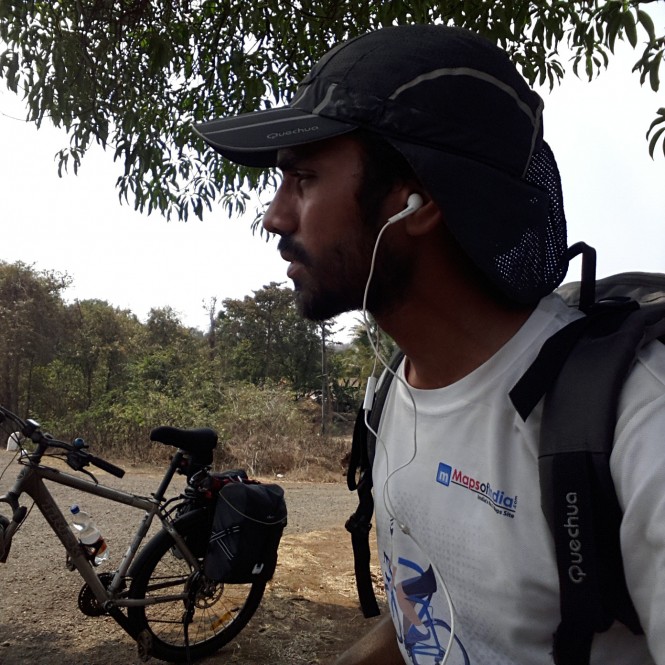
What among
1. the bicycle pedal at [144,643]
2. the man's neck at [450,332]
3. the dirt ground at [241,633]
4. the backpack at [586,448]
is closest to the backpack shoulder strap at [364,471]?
the man's neck at [450,332]

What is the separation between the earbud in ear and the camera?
1217 mm

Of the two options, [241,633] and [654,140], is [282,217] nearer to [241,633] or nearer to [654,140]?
[654,140]

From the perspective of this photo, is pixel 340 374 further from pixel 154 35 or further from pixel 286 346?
pixel 154 35

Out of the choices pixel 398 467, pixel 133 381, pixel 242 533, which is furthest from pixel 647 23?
pixel 133 381

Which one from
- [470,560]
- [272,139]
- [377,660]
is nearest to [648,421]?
[470,560]

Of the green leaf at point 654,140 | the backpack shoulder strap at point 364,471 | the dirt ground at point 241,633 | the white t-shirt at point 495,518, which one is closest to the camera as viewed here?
the white t-shirt at point 495,518

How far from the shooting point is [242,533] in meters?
3.59

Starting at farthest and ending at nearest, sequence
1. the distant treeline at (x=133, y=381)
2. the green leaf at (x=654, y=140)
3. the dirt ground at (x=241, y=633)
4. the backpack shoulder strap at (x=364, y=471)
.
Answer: the distant treeline at (x=133, y=381)
the dirt ground at (x=241, y=633)
the green leaf at (x=654, y=140)
the backpack shoulder strap at (x=364, y=471)

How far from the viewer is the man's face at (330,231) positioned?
1.26m

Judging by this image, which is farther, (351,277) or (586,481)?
(351,277)

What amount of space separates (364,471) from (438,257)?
1.76 feet

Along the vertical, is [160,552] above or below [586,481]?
below

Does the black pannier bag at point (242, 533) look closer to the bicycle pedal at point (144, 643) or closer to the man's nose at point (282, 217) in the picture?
the bicycle pedal at point (144, 643)

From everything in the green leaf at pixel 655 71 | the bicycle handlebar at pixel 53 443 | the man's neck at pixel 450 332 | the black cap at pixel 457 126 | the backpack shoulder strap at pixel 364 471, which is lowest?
the bicycle handlebar at pixel 53 443
